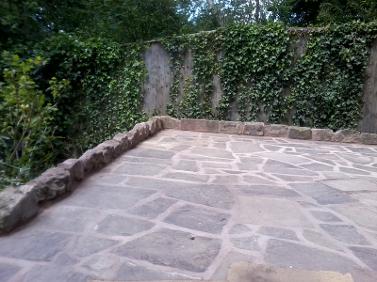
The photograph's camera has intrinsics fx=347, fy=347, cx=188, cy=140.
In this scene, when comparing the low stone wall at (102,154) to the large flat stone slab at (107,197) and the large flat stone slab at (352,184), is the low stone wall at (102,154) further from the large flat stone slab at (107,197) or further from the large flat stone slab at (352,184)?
the large flat stone slab at (352,184)

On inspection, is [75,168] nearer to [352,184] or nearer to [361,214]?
[361,214]

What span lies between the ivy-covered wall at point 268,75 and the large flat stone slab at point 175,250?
16.5 feet

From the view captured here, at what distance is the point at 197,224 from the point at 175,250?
15.5 inches

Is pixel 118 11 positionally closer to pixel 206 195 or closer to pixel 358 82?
pixel 358 82

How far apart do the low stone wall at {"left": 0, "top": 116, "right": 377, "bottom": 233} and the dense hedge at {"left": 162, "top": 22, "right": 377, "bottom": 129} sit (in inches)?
16.1

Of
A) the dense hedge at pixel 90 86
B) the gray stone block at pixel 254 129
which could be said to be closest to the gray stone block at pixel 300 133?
the gray stone block at pixel 254 129

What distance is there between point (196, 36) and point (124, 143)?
141 inches

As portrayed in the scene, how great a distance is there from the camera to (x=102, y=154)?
3582 millimetres

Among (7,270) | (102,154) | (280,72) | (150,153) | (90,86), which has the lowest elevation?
(7,270)

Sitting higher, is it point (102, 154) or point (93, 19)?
point (93, 19)

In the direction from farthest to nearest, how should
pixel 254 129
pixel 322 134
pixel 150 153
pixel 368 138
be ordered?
pixel 254 129 < pixel 322 134 < pixel 368 138 < pixel 150 153

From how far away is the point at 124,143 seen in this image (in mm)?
4395

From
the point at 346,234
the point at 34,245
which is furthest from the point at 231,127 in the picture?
the point at 34,245

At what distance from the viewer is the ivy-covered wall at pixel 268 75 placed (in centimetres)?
616
